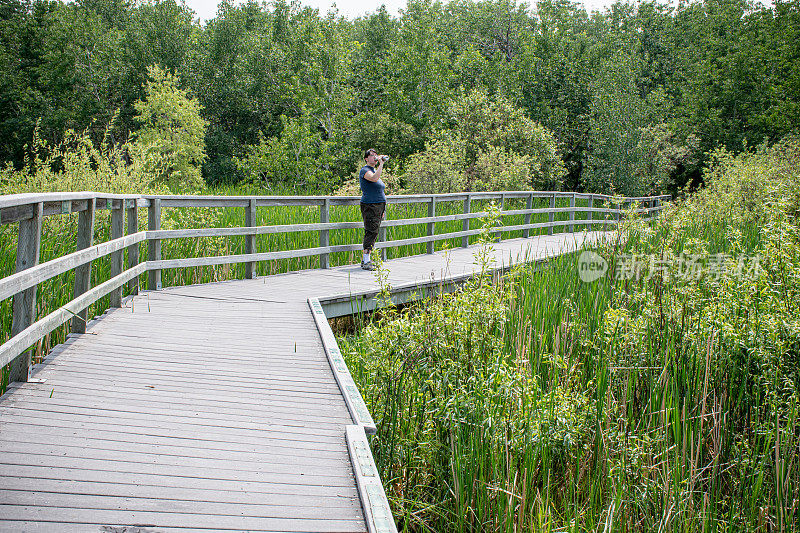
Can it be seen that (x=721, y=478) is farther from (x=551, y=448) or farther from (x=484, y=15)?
(x=484, y=15)

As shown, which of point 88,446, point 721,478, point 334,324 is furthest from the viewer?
point 334,324

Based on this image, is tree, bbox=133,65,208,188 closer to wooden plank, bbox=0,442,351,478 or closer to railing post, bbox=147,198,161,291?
railing post, bbox=147,198,161,291

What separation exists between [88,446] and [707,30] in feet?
145

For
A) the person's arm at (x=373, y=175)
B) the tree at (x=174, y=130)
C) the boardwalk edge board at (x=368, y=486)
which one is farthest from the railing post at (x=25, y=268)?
the tree at (x=174, y=130)

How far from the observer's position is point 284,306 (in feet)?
23.5

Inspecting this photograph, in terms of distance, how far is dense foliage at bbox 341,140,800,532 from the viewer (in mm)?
3455

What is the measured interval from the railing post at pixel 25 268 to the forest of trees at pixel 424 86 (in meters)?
20.9

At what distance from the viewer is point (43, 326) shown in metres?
4.14

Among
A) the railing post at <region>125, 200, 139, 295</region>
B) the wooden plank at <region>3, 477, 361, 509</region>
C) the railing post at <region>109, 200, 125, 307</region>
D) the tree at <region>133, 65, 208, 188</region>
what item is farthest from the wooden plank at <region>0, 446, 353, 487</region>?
the tree at <region>133, 65, 208, 188</region>

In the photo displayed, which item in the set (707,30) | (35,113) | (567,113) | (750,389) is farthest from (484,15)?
(750,389)

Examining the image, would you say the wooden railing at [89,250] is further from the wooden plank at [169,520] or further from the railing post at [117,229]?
the wooden plank at [169,520]

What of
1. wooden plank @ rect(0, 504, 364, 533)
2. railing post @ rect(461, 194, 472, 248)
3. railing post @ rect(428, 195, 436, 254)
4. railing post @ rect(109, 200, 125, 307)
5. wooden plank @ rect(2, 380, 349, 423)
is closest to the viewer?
wooden plank @ rect(0, 504, 364, 533)

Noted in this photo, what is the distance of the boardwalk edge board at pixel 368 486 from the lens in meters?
2.71

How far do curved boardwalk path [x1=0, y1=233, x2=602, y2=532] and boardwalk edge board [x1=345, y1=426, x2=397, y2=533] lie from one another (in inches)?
2.0
